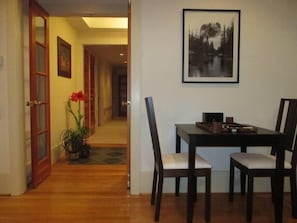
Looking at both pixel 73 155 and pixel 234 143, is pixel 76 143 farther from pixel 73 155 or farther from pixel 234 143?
pixel 234 143

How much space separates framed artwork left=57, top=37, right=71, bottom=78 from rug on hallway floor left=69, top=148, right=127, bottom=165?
145 centimetres

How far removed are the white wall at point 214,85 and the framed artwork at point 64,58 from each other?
220 cm

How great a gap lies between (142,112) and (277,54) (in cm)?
158

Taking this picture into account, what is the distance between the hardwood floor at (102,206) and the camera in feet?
8.13

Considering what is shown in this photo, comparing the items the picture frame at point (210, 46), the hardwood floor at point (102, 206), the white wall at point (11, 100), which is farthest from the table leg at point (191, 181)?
the white wall at point (11, 100)

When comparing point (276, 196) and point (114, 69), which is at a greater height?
point (114, 69)

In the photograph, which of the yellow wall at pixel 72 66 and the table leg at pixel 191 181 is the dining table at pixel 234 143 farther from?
the yellow wall at pixel 72 66

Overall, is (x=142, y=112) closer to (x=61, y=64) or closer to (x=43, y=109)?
(x=43, y=109)

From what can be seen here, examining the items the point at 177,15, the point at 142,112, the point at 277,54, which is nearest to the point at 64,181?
the point at 142,112

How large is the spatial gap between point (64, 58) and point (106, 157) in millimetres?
1850

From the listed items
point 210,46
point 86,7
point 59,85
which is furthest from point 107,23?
point 210,46

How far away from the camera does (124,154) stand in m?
5.07

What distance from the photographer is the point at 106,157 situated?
482 cm

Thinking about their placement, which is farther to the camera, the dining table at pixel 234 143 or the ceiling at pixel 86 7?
the ceiling at pixel 86 7
